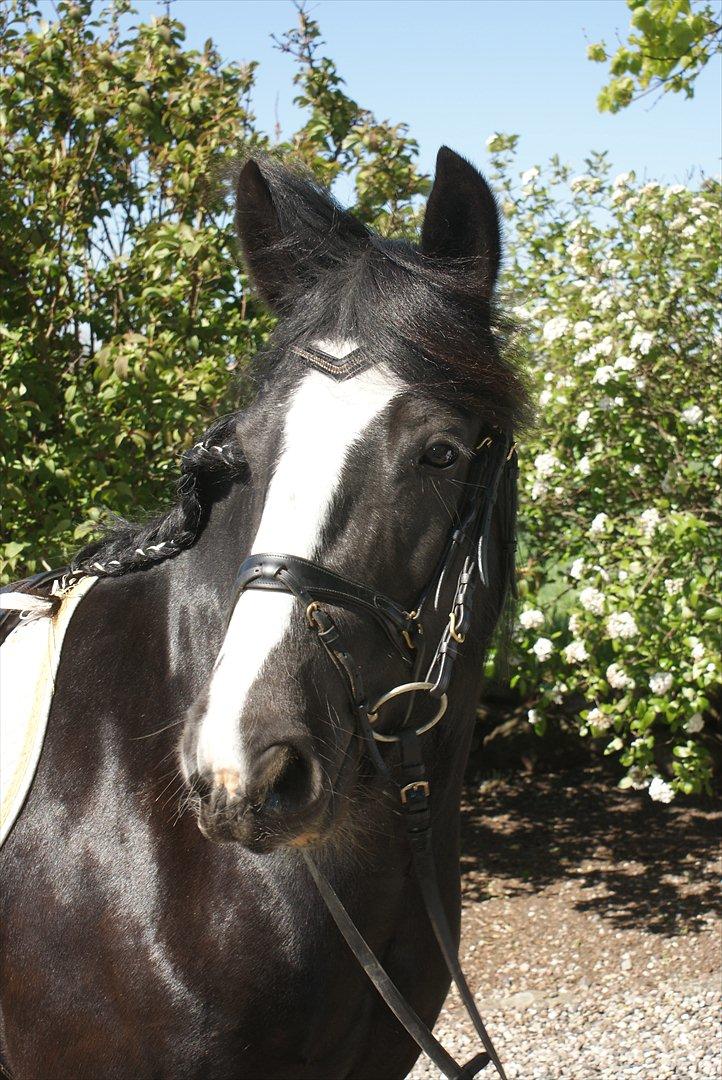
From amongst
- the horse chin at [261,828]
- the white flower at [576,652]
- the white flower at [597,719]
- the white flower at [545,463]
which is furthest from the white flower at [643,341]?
the horse chin at [261,828]

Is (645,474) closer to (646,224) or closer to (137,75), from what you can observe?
(646,224)

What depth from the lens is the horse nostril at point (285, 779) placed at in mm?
1455

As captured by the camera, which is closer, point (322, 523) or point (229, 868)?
point (322, 523)

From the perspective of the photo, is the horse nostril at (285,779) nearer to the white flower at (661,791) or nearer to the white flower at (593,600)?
the white flower at (593,600)

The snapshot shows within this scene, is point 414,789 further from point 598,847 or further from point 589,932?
point 598,847

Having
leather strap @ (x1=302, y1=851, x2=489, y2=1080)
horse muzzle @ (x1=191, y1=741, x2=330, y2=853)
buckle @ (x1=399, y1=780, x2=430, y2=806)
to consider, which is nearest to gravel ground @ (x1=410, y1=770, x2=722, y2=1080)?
leather strap @ (x1=302, y1=851, x2=489, y2=1080)

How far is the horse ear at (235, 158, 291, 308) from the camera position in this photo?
6.95 feet

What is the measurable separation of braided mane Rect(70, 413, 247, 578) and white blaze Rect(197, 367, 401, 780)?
336 mm

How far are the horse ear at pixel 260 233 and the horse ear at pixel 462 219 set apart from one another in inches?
13.3

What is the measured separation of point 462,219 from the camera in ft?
6.55

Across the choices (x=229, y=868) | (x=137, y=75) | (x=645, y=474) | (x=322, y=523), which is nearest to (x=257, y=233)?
(x=322, y=523)

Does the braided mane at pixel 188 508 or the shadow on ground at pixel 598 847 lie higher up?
the braided mane at pixel 188 508

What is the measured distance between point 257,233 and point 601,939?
13.7 ft

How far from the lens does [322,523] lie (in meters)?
1.63
